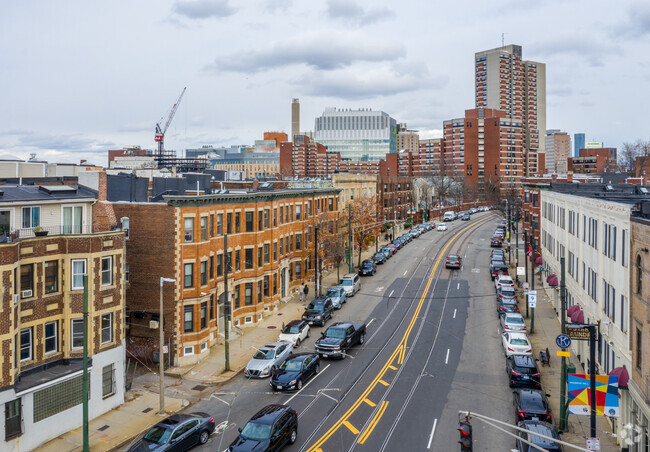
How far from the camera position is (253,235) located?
45.5 metres

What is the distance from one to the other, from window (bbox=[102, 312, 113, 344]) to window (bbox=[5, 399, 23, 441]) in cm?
565

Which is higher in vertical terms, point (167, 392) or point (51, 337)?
point (51, 337)

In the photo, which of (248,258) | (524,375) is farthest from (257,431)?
(248,258)

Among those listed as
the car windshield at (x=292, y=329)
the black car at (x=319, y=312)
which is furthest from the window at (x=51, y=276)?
the black car at (x=319, y=312)

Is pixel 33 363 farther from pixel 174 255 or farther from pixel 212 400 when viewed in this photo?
pixel 174 255

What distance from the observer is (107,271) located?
95.5ft

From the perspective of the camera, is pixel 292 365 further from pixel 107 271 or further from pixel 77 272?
pixel 77 272

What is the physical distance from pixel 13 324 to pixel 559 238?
41.3 meters

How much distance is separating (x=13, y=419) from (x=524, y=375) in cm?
2589

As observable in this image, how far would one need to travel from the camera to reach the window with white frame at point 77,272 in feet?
90.2

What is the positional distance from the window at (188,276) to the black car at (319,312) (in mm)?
10171

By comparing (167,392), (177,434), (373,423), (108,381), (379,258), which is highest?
(379,258)

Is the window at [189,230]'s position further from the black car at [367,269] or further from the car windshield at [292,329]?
the black car at [367,269]

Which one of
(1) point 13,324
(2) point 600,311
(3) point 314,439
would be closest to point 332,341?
(3) point 314,439
